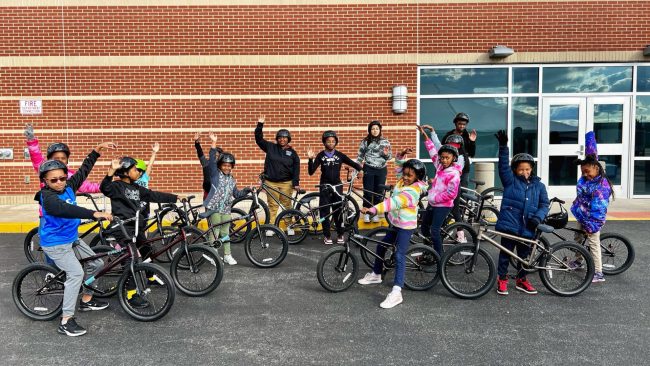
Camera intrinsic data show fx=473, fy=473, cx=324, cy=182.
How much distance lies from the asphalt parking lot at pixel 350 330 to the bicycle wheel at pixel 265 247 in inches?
27.6

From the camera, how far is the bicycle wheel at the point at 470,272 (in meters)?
5.14

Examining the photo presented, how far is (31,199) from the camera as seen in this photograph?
11.5 meters

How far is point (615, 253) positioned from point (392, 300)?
317 centimetres

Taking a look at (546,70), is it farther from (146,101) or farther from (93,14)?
(93,14)

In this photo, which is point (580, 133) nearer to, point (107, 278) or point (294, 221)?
point (294, 221)

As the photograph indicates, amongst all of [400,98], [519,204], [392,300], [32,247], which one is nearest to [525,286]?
[519,204]

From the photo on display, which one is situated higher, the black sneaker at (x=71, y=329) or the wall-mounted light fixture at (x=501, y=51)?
the wall-mounted light fixture at (x=501, y=51)

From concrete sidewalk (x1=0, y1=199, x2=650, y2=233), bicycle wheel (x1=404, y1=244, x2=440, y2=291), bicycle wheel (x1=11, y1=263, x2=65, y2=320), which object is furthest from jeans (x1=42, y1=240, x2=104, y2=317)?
concrete sidewalk (x1=0, y1=199, x2=650, y2=233)

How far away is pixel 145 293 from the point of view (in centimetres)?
460

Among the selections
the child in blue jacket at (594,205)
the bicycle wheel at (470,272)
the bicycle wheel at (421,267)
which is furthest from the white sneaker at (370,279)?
the child in blue jacket at (594,205)

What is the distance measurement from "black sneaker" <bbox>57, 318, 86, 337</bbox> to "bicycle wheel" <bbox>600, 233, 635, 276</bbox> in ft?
19.5

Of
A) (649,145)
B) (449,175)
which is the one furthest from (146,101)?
(649,145)

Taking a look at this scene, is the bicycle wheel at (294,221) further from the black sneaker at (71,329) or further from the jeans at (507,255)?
the black sneaker at (71,329)

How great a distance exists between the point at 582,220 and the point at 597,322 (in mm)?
1612
